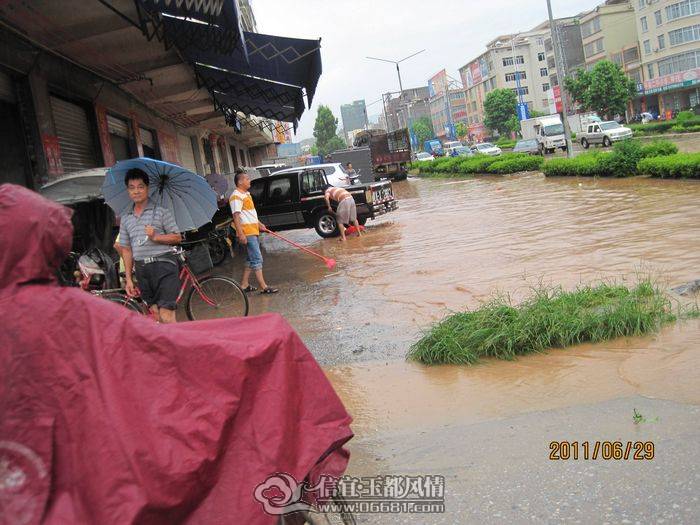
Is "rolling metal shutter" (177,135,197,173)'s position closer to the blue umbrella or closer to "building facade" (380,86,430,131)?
the blue umbrella

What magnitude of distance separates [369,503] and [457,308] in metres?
4.11

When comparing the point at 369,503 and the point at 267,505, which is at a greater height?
the point at 267,505

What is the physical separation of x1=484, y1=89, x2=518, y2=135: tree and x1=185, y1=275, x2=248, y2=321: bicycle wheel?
81.0 m

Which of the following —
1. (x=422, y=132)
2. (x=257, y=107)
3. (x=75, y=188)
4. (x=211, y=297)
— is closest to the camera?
(x=211, y=297)

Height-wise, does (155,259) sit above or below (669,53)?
below

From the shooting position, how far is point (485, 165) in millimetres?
33344

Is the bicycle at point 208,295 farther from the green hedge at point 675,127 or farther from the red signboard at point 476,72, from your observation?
the red signboard at point 476,72

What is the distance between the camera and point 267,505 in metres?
2.17

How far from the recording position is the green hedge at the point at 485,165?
30.6 m

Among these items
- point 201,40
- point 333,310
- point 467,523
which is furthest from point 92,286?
point 467,523

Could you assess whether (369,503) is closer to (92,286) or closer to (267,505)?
(267,505)

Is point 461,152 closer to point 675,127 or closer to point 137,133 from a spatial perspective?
point 675,127

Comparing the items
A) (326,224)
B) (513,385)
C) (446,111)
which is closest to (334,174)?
(326,224)
